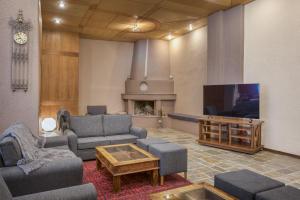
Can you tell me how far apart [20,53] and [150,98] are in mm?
5153

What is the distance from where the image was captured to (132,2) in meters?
5.14

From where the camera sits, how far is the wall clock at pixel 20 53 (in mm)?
3637

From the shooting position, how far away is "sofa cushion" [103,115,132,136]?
4758 mm

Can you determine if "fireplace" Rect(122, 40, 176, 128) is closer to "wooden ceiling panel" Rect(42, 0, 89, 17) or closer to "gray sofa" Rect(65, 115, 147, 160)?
"wooden ceiling panel" Rect(42, 0, 89, 17)

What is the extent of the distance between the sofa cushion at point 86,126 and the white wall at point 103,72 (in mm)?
4008

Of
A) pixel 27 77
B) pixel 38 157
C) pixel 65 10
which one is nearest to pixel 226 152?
pixel 38 157

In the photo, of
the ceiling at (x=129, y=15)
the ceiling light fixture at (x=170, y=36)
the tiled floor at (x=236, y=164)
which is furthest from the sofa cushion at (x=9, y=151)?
the ceiling light fixture at (x=170, y=36)

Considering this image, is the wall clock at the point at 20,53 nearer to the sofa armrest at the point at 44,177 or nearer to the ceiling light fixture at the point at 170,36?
the sofa armrest at the point at 44,177

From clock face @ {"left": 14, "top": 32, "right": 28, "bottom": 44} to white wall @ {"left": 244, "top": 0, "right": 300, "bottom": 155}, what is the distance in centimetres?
478

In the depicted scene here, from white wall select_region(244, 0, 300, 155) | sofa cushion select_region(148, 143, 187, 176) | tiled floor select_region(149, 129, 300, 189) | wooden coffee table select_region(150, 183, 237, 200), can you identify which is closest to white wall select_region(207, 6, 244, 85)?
white wall select_region(244, 0, 300, 155)

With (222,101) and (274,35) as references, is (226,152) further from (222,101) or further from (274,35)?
(274,35)

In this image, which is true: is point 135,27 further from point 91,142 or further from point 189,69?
point 91,142

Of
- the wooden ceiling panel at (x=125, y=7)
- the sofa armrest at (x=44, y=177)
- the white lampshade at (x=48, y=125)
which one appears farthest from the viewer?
the white lampshade at (x=48, y=125)

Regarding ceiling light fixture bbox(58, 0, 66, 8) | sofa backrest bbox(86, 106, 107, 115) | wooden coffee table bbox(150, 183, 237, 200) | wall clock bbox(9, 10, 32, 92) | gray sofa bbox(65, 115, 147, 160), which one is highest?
ceiling light fixture bbox(58, 0, 66, 8)
